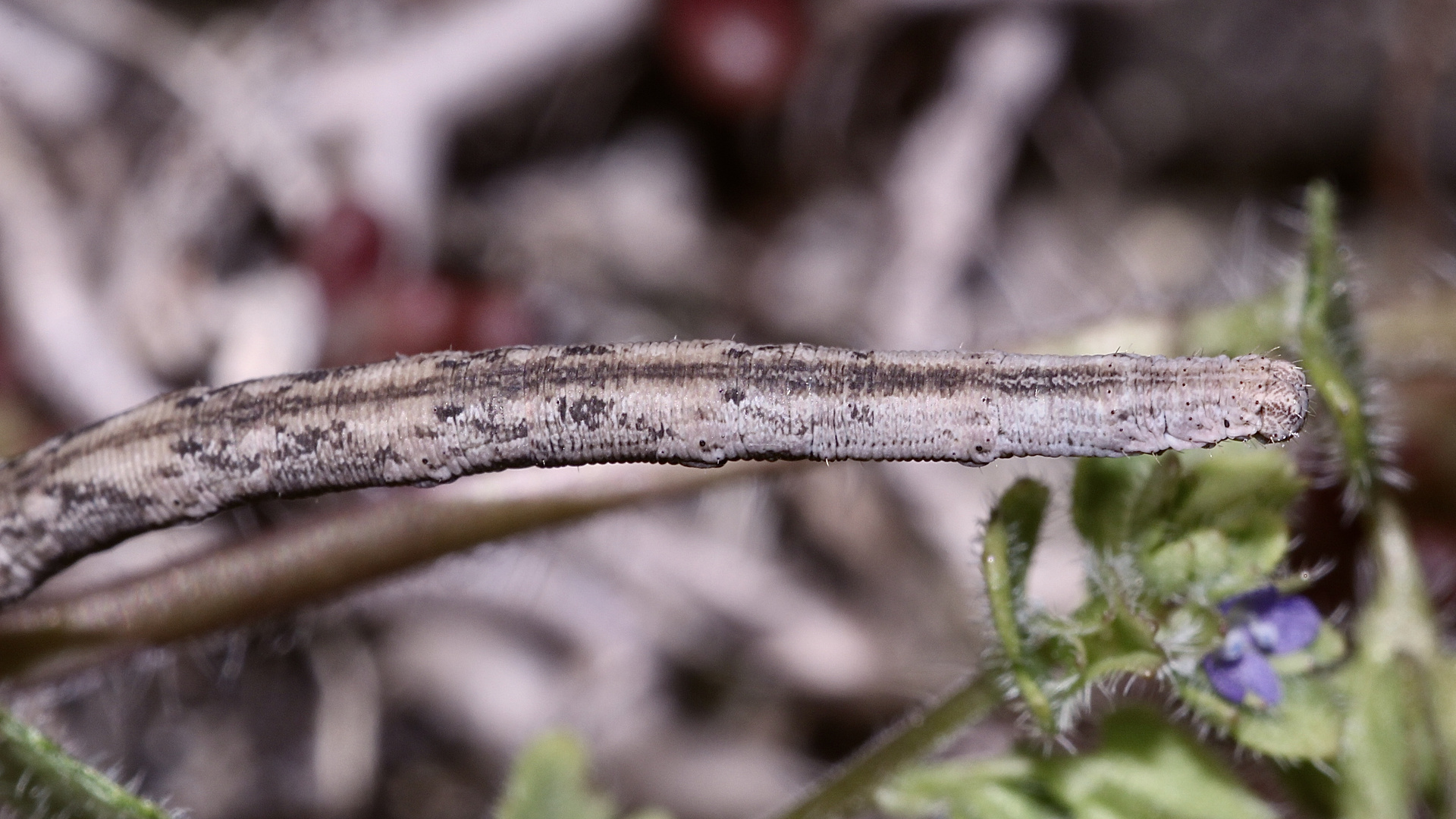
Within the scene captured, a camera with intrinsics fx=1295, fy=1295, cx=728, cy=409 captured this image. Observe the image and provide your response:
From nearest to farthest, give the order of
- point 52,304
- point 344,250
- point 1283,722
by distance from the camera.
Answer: point 1283,722, point 344,250, point 52,304

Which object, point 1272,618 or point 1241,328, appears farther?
point 1241,328

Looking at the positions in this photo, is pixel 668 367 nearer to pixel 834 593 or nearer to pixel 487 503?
pixel 487 503

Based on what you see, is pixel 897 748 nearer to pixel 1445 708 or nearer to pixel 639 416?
pixel 639 416

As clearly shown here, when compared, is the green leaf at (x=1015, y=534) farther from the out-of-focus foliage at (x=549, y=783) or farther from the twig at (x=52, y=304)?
the twig at (x=52, y=304)

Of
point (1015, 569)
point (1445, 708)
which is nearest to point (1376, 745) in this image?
point (1445, 708)

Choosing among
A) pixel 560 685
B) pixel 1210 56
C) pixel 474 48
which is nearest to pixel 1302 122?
pixel 1210 56

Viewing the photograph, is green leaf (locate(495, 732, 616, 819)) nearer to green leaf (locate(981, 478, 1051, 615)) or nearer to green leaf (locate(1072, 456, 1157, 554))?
green leaf (locate(981, 478, 1051, 615))

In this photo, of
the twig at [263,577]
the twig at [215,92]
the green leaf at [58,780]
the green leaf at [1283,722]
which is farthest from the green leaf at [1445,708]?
the twig at [215,92]
